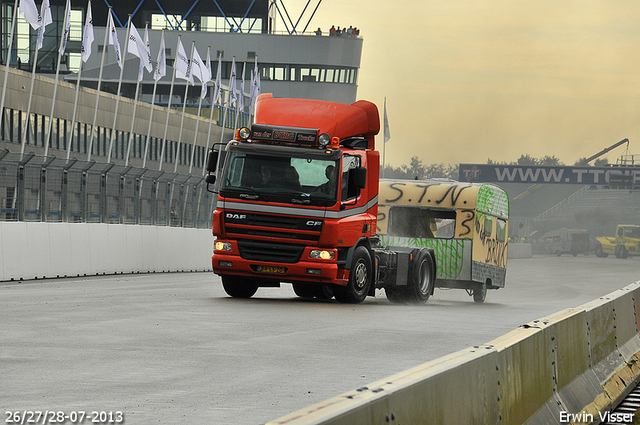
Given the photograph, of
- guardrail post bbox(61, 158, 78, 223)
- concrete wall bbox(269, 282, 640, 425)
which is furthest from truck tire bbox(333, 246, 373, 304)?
guardrail post bbox(61, 158, 78, 223)

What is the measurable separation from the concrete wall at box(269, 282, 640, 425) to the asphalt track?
1.68 meters

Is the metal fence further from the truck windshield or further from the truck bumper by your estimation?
the truck windshield

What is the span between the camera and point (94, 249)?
24.6 m

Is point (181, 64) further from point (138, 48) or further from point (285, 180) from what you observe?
point (285, 180)

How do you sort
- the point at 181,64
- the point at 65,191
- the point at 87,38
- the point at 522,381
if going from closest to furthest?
the point at 522,381 < the point at 65,191 < the point at 87,38 < the point at 181,64

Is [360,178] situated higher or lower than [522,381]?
higher

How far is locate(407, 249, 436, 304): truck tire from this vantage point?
18.9 metres

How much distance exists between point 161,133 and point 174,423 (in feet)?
228

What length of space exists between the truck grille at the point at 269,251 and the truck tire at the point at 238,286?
1.02 meters

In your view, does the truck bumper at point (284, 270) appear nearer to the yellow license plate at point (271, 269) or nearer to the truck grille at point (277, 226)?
the yellow license plate at point (271, 269)

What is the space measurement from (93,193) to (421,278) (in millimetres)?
9662

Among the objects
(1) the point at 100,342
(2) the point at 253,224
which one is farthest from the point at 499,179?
(1) the point at 100,342

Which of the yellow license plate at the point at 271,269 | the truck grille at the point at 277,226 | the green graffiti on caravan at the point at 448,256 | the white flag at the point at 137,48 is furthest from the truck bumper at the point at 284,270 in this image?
the white flag at the point at 137,48

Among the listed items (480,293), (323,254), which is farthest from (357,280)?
(480,293)
